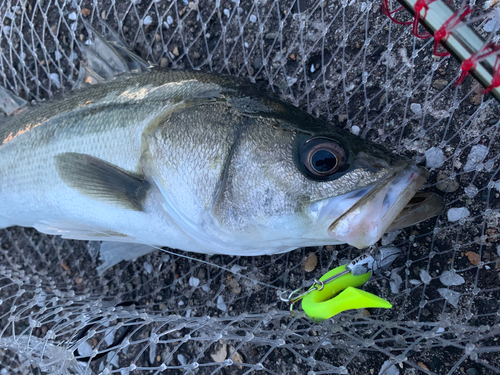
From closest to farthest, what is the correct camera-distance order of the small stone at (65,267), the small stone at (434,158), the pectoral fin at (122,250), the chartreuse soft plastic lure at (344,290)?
the chartreuse soft plastic lure at (344,290), the small stone at (434,158), the pectoral fin at (122,250), the small stone at (65,267)

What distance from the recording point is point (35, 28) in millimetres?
2504

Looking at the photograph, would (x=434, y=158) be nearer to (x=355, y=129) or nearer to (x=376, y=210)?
(x=355, y=129)

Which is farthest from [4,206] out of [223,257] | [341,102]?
[341,102]

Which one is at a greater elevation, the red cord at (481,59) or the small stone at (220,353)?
the red cord at (481,59)

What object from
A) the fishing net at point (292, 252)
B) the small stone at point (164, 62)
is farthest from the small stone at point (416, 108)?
the small stone at point (164, 62)

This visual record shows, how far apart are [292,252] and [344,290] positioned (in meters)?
0.60

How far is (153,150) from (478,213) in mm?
1452

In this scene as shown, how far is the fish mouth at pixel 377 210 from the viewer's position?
3.61ft

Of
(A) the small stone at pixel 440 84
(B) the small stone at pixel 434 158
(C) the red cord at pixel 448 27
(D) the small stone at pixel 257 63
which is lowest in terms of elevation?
Answer: (C) the red cord at pixel 448 27

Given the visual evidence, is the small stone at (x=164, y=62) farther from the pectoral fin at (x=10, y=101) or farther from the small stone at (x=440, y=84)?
the small stone at (x=440, y=84)

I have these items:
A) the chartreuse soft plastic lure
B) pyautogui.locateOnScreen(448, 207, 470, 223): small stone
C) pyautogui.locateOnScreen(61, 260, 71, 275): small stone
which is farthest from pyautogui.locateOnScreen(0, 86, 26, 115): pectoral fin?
pyautogui.locateOnScreen(448, 207, 470, 223): small stone

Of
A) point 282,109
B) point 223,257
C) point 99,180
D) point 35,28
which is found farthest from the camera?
point 35,28

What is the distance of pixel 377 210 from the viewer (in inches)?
43.8

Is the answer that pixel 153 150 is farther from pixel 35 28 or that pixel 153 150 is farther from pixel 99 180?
pixel 35 28
